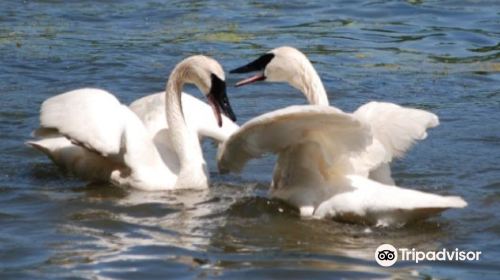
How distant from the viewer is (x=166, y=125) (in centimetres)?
968

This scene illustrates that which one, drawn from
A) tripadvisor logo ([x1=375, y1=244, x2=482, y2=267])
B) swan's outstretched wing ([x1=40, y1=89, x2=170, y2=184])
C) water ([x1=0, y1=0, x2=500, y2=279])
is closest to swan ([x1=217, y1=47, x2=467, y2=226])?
water ([x1=0, y1=0, x2=500, y2=279])

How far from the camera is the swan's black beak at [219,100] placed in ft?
29.1

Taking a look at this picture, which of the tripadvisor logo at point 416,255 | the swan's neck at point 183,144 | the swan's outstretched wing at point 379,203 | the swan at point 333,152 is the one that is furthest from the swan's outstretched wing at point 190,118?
the tripadvisor logo at point 416,255

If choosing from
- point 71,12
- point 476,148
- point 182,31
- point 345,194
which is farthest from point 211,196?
point 71,12

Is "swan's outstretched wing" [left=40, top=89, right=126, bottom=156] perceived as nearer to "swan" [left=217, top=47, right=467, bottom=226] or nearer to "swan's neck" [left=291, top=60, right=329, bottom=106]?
"swan" [left=217, top=47, right=467, bottom=226]

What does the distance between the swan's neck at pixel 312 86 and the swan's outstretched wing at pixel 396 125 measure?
289 mm

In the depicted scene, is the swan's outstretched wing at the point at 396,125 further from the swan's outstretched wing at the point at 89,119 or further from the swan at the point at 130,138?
the swan's outstretched wing at the point at 89,119

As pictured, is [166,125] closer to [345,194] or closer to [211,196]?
[211,196]

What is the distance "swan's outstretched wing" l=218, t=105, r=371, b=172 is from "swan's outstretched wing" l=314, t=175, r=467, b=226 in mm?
256

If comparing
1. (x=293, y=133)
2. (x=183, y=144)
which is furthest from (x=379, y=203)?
(x=183, y=144)

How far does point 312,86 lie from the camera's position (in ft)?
28.3

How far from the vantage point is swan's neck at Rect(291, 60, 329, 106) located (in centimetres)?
858

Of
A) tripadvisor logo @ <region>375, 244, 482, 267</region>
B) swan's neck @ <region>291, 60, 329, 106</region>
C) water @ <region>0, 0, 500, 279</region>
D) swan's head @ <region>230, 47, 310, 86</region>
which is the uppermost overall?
swan's head @ <region>230, 47, 310, 86</region>

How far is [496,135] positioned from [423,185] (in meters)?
1.41
